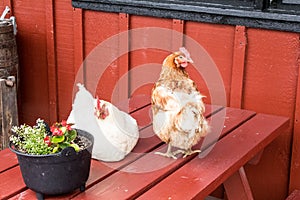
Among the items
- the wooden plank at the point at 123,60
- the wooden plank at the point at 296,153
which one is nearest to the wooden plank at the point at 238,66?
the wooden plank at the point at 296,153

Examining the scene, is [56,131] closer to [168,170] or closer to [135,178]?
[135,178]

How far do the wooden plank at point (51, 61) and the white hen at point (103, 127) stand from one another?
1.63m

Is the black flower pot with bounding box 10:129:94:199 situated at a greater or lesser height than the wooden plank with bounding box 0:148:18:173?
greater

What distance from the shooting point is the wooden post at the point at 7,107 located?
3.40 metres

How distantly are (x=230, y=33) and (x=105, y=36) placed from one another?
0.86m

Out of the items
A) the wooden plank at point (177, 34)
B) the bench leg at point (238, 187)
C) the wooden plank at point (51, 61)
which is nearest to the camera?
the bench leg at point (238, 187)

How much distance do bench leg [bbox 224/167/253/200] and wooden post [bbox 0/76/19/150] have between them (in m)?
1.61

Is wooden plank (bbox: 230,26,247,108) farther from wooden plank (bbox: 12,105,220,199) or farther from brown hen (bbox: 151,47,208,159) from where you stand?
brown hen (bbox: 151,47,208,159)

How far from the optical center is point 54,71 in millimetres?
3705

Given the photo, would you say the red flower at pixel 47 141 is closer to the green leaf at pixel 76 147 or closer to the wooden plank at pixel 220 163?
the green leaf at pixel 76 147

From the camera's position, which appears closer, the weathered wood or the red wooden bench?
the red wooden bench

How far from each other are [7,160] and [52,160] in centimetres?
45

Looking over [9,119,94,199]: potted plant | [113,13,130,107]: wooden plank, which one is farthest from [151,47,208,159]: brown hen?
[113,13,130,107]: wooden plank

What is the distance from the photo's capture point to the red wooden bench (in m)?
1.82
